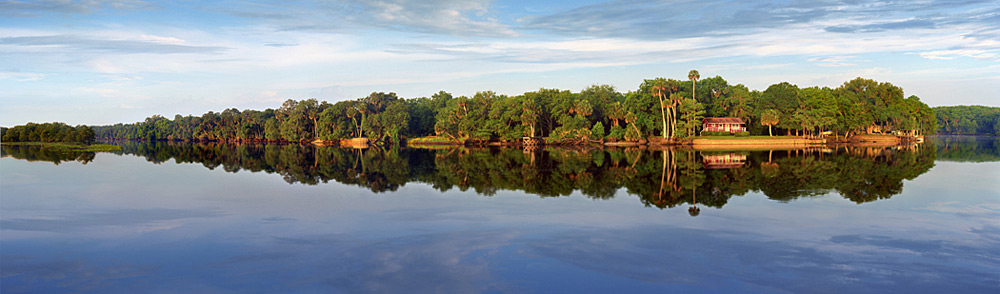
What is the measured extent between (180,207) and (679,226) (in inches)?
856

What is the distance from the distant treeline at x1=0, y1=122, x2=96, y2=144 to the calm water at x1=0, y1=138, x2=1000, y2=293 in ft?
305

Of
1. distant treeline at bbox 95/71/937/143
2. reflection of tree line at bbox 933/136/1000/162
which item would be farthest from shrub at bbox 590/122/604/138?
reflection of tree line at bbox 933/136/1000/162

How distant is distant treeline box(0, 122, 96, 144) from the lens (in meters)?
108

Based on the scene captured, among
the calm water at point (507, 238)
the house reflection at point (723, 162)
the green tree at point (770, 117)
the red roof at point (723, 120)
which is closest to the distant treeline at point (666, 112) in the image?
the green tree at point (770, 117)

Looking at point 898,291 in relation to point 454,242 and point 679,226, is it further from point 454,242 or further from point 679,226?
point 454,242

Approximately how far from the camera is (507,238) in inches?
671

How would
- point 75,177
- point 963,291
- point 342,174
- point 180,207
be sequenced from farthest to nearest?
point 342,174, point 75,177, point 180,207, point 963,291

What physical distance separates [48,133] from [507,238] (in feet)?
454

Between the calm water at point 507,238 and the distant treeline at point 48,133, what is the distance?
3663 inches

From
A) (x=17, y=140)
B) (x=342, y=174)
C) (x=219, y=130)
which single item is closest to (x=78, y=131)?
(x=17, y=140)

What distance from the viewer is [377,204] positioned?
25156mm

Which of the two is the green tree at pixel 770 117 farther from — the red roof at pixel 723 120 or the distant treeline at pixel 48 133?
the distant treeline at pixel 48 133

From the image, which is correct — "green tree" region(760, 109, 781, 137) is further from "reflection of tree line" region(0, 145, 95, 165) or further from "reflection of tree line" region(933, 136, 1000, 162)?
"reflection of tree line" region(0, 145, 95, 165)

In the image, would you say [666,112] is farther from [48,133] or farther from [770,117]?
[48,133]
